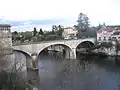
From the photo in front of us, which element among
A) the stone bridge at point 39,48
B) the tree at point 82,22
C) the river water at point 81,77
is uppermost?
the tree at point 82,22

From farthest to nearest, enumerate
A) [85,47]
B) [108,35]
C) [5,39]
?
[85,47], [108,35], [5,39]

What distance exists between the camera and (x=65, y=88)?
21.5m

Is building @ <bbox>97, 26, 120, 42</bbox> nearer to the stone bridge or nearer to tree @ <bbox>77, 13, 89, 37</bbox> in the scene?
the stone bridge

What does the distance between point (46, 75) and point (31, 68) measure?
4.41m

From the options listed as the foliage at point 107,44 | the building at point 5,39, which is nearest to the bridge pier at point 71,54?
the foliage at point 107,44

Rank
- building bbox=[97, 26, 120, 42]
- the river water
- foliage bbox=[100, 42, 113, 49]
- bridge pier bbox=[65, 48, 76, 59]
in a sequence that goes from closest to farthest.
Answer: the river water
bridge pier bbox=[65, 48, 76, 59]
foliage bbox=[100, 42, 113, 49]
building bbox=[97, 26, 120, 42]

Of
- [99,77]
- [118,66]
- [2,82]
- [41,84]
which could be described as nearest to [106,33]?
[118,66]

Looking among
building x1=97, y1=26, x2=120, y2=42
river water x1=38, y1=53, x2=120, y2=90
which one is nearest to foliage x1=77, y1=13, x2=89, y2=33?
building x1=97, y1=26, x2=120, y2=42

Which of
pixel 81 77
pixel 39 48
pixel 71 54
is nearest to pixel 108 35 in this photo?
pixel 71 54

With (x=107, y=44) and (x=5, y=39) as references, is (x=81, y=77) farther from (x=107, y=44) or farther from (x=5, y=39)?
(x=107, y=44)

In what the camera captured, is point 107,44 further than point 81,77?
Yes

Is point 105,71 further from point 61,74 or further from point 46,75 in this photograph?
point 46,75

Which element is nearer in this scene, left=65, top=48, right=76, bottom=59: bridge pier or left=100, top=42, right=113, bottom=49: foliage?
left=65, top=48, right=76, bottom=59: bridge pier

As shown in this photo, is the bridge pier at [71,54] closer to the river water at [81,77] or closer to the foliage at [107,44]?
the foliage at [107,44]
